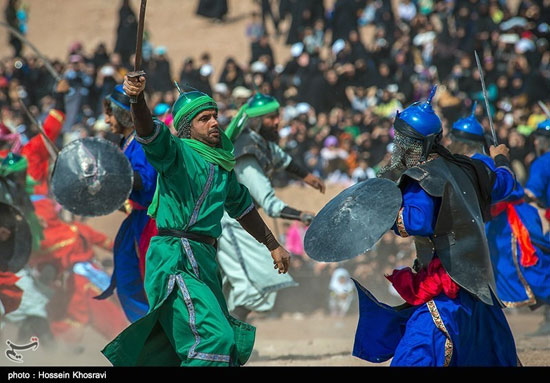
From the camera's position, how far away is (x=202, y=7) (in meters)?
33.1

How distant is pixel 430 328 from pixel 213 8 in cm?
2834

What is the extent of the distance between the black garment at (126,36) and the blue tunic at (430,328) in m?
18.8

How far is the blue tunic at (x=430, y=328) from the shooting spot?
5.48 meters

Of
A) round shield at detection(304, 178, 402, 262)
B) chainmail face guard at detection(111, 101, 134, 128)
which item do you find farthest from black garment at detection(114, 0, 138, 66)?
round shield at detection(304, 178, 402, 262)

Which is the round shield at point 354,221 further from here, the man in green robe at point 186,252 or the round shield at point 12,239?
the round shield at point 12,239

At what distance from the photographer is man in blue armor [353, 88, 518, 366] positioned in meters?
5.51

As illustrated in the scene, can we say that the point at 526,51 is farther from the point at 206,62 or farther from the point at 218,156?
the point at 218,156

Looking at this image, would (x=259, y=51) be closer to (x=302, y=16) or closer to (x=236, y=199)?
(x=302, y=16)

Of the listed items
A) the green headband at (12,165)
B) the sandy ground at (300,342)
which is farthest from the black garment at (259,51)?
the green headband at (12,165)

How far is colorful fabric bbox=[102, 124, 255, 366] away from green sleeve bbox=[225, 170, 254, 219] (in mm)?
126

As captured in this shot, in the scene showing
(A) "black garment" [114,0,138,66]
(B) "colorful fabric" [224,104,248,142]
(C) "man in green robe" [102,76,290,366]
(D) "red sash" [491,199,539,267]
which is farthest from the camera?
(A) "black garment" [114,0,138,66]

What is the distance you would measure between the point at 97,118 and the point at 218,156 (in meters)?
13.3

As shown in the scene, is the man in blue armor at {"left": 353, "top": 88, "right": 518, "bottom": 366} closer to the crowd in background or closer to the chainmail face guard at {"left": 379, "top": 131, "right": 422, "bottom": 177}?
the chainmail face guard at {"left": 379, "top": 131, "right": 422, "bottom": 177}
